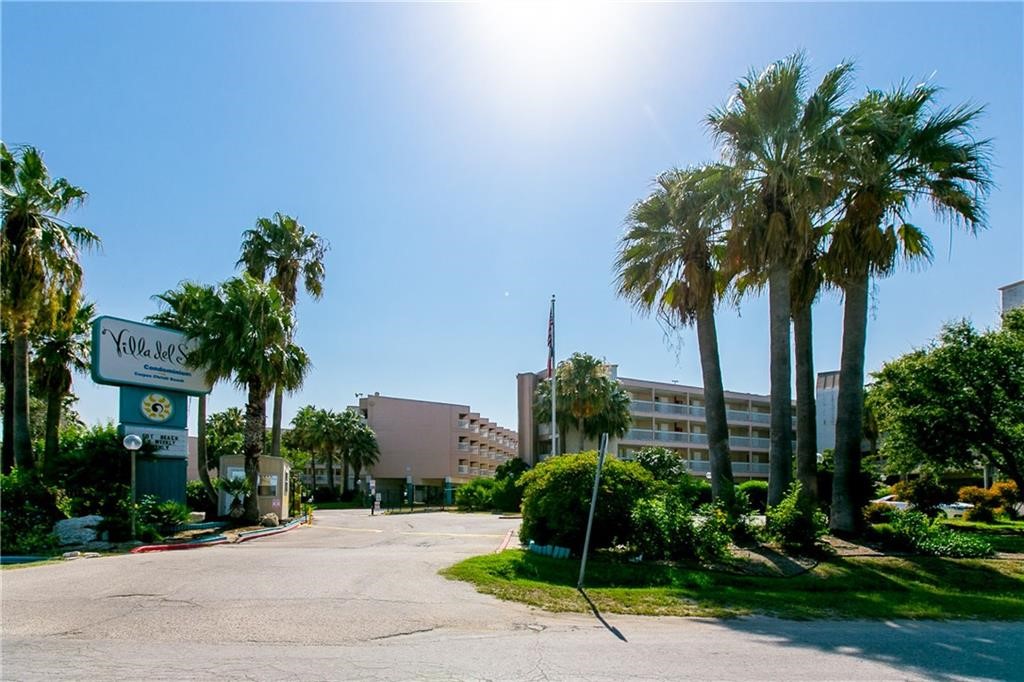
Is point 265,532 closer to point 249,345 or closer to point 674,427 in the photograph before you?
point 249,345

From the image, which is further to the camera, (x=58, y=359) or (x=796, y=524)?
(x=58, y=359)

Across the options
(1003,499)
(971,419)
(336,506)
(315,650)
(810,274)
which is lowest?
(336,506)

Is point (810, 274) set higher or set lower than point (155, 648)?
higher

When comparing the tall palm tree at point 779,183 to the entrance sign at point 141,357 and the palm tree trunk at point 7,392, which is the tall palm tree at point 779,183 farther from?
the palm tree trunk at point 7,392

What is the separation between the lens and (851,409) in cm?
1764

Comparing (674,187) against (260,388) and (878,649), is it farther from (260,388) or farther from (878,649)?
(260,388)

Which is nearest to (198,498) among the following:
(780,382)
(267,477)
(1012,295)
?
(267,477)

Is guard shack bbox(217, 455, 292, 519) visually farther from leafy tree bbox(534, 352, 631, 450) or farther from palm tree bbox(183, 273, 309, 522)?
leafy tree bbox(534, 352, 631, 450)

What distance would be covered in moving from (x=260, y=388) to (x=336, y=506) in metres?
35.2

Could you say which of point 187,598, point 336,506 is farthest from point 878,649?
point 336,506

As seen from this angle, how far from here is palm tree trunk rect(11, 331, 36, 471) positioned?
22422 millimetres

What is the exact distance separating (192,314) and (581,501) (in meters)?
17.2

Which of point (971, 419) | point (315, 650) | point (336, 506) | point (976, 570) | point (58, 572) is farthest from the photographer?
point (336, 506)

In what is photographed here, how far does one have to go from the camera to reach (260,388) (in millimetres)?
25203
